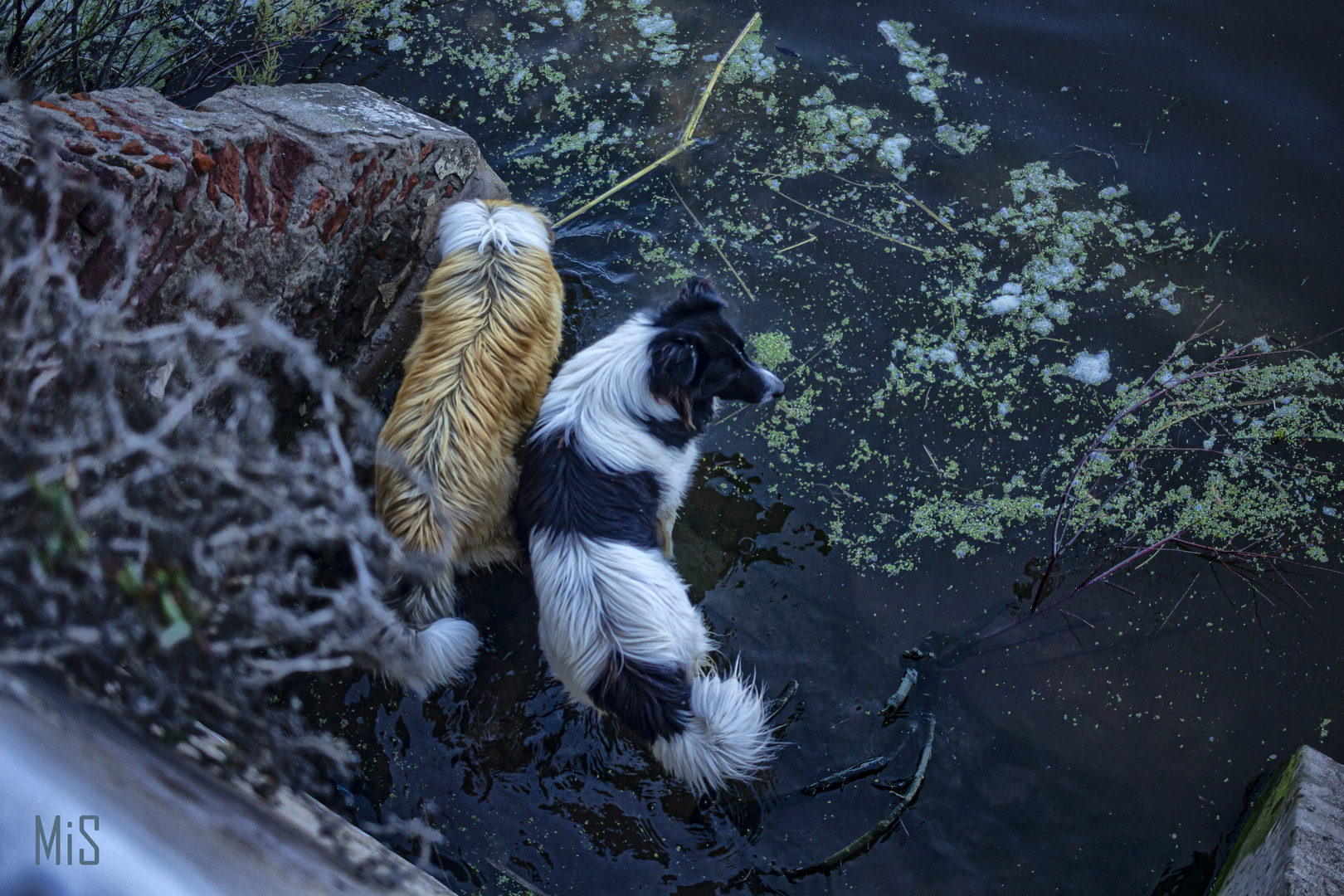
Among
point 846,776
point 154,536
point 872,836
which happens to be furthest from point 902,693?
point 154,536

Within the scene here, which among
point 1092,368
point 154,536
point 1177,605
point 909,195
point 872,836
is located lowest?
point 872,836

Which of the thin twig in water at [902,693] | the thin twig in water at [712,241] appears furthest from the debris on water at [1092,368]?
the thin twig in water at [902,693]

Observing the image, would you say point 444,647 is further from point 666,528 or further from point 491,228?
point 491,228

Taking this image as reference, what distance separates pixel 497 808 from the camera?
7.92 feet

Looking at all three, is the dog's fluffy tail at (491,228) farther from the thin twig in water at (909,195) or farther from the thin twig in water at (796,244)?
the thin twig in water at (909,195)

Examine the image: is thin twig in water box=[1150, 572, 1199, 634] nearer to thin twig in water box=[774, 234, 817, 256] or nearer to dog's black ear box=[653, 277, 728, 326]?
dog's black ear box=[653, 277, 728, 326]

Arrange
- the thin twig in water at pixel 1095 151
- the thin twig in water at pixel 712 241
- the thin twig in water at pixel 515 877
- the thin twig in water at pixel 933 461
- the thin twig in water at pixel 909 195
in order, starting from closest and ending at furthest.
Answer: the thin twig in water at pixel 515 877 → the thin twig in water at pixel 933 461 → the thin twig in water at pixel 712 241 → the thin twig in water at pixel 909 195 → the thin twig in water at pixel 1095 151

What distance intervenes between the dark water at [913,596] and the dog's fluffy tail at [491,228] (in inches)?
19.5

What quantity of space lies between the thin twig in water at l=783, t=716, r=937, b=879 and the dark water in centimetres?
2

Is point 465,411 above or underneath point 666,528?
above

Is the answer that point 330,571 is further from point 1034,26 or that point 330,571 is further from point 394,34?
point 1034,26

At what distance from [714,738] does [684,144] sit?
8.74 ft

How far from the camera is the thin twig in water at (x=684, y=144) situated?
355cm

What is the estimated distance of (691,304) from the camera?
8.15ft
